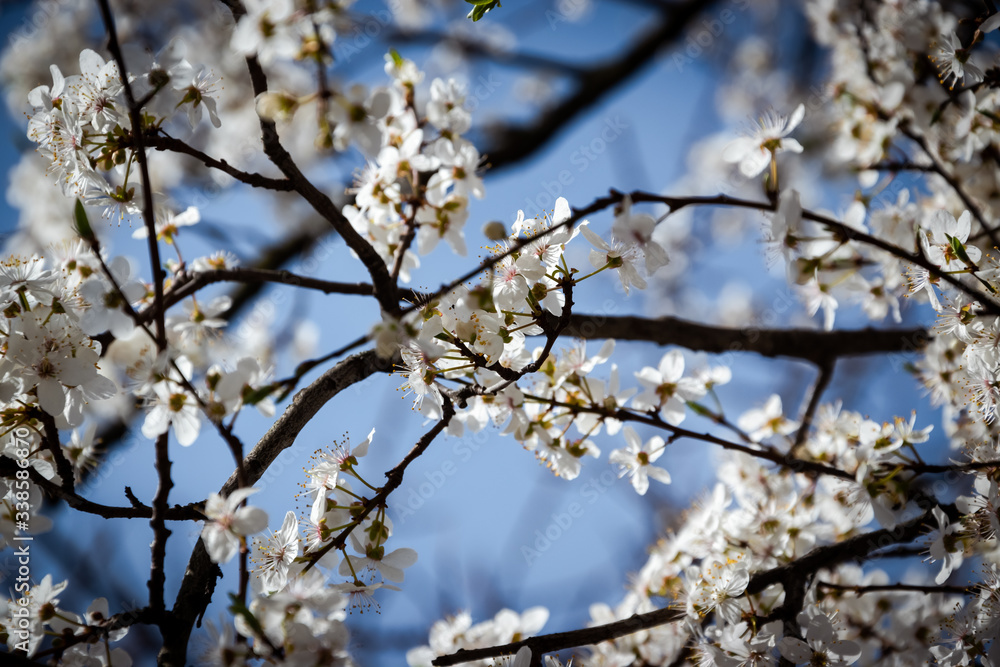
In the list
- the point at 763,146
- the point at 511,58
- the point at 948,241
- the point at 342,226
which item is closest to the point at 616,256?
the point at 763,146

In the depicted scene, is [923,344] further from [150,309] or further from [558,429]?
[150,309]

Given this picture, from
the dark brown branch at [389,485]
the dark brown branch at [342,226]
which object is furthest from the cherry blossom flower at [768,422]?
the dark brown branch at [342,226]

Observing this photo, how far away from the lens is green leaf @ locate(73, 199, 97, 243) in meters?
0.92

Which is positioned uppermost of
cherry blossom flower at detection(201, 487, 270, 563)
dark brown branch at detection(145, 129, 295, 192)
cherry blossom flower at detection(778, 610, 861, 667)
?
dark brown branch at detection(145, 129, 295, 192)

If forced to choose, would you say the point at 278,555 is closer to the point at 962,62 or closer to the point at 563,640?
the point at 563,640

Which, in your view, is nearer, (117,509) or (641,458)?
(117,509)

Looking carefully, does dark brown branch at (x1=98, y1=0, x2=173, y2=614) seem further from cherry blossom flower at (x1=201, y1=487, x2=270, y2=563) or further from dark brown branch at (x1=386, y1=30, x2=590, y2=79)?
dark brown branch at (x1=386, y1=30, x2=590, y2=79)

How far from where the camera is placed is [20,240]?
4.35 metres

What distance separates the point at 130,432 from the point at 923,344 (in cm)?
295

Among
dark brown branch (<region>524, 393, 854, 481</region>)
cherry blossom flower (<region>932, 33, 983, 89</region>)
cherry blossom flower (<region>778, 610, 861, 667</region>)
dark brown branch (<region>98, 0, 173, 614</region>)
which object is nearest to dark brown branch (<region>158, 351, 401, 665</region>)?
dark brown branch (<region>98, 0, 173, 614</region>)

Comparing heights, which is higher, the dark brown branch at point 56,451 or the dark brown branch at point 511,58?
the dark brown branch at point 511,58

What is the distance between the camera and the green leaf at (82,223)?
916 millimetres

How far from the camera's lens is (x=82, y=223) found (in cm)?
92

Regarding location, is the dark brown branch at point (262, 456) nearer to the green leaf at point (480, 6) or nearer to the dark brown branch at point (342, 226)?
the dark brown branch at point (342, 226)
